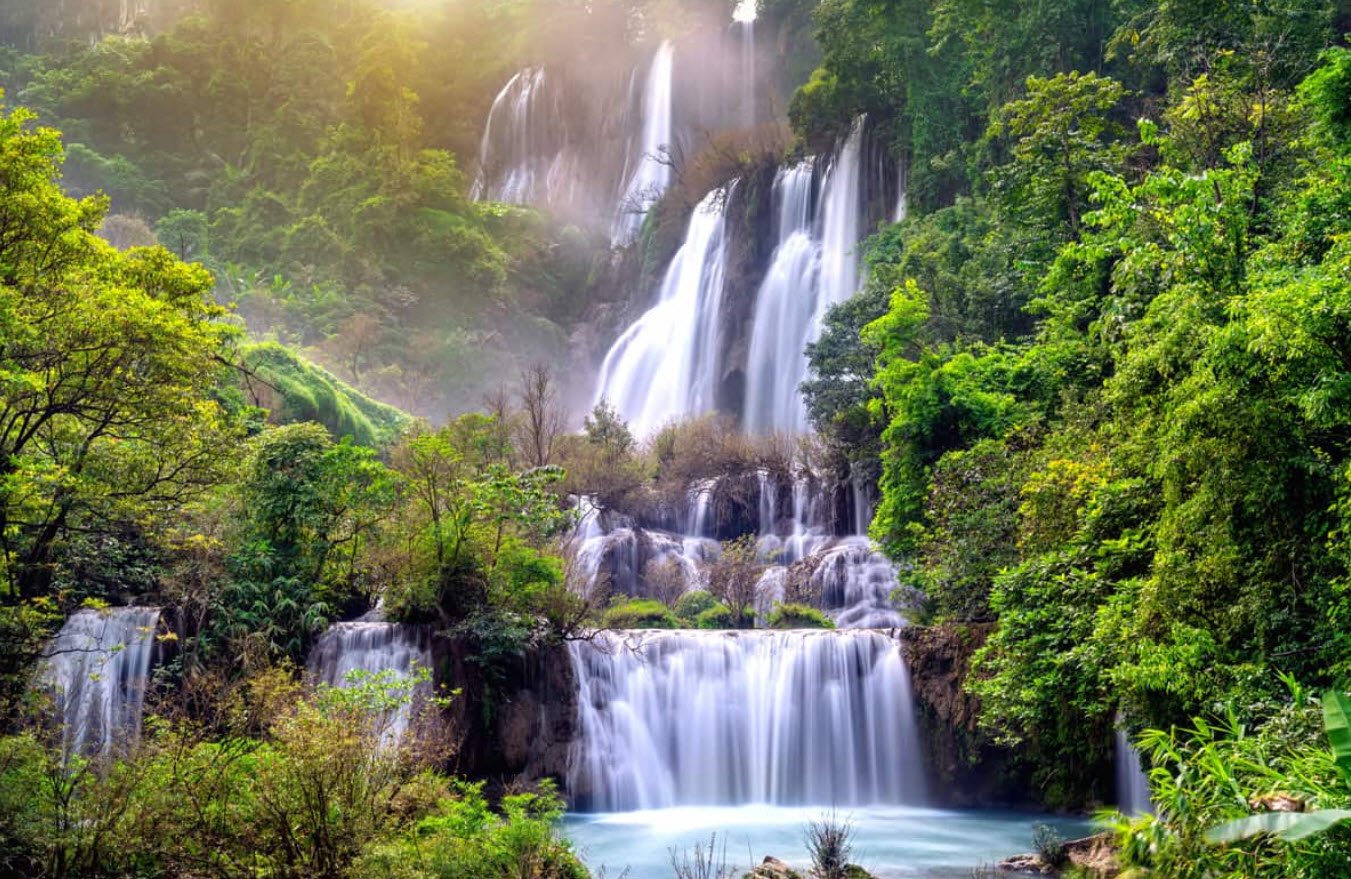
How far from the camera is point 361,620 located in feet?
65.8

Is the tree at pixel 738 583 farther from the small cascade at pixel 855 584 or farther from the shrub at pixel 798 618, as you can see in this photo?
the small cascade at pixel 855 584

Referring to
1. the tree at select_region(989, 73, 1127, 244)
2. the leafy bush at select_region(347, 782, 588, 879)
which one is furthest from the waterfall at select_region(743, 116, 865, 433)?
the leafy bush at select_region(347, 782, 588, 879)

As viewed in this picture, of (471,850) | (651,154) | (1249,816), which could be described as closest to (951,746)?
(471,850)

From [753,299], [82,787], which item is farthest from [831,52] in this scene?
[82,787]

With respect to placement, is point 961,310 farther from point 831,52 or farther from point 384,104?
point 384,104

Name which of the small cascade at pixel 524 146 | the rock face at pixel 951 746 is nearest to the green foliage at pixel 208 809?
the rock face at pixel 951 746

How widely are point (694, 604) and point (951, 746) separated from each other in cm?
893

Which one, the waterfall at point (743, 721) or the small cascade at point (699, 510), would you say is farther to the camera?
the small cascade at point (699, 510)

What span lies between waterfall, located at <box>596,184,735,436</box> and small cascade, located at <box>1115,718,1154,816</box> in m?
24.3

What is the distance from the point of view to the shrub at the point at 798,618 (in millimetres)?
24250

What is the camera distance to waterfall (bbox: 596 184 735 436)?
41344 mm

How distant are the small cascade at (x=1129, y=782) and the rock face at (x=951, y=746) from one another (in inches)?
107

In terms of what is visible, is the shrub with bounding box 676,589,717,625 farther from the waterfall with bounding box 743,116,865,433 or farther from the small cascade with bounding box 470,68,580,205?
the small cascade with bounding box 470,68,580,205

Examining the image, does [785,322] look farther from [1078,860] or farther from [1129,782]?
[1078,860]
